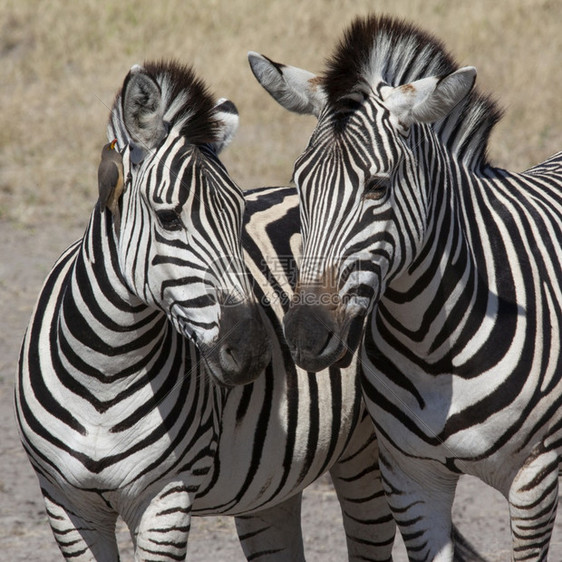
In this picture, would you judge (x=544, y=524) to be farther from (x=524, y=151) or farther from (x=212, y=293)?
(x=524, y=151)

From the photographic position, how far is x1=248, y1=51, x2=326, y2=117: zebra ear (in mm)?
3473

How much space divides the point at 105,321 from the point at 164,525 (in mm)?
808

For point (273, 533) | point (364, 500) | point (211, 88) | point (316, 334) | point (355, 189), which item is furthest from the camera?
point (211, 88)

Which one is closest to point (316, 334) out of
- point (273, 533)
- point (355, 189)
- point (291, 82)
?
point (355, 189)

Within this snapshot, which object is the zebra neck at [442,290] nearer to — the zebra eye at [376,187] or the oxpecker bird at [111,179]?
the zebra eye at [376,187]

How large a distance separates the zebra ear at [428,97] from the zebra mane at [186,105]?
68 centimetres

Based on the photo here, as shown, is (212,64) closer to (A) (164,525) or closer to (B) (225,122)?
(B) (225,122)

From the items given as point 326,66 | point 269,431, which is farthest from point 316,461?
point 326,66

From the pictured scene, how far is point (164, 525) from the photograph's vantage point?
337cm

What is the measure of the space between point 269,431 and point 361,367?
0.49 metres

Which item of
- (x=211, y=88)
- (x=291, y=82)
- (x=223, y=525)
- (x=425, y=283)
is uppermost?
(x=211, y=88)

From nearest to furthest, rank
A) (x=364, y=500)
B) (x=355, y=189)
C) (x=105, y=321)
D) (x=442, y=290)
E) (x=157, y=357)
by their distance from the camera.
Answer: (x=355, y=189) → (x=105, y=321) → (x=157, y=357) → (x=442, y=290) → (x=364, y=500)

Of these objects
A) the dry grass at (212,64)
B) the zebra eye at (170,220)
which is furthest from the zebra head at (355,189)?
the dry grass at (212,64)

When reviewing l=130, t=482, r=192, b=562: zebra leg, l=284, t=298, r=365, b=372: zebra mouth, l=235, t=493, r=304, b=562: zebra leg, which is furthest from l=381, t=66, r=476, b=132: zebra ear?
l=235, t=493, r=304, b=562: zebra leg
